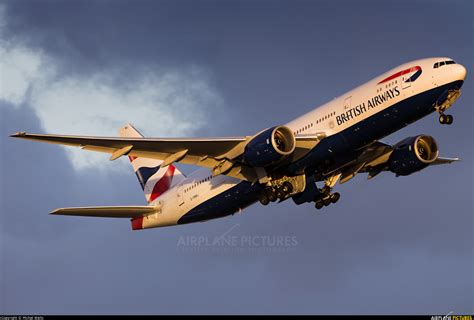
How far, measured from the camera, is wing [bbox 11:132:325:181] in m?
36.6

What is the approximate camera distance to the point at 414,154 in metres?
43.4

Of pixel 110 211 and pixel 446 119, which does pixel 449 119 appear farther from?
pixel 110 211

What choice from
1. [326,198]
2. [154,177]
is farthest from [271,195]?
[154,177]

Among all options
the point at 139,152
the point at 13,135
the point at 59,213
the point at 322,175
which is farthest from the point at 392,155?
the point at 13,135

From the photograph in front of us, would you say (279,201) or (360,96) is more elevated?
(360,96)

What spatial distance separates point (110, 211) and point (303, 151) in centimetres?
1182

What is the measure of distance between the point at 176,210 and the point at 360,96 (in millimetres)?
13238

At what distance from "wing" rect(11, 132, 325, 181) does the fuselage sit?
2.57ft

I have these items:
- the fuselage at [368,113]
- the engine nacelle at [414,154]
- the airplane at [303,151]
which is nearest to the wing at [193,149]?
the airplane at [303,151]

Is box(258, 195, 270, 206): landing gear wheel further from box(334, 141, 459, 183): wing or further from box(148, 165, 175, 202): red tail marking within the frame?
box(148, 165, 175, 202): red tail marking

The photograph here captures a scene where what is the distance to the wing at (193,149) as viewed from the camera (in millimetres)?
36625

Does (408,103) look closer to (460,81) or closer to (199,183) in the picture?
(460,81)

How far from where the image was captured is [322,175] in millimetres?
42188

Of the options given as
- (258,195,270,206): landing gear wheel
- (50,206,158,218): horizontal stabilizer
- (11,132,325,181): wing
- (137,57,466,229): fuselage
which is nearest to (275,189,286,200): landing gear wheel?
(258,195,270,206): landing gear wheel
